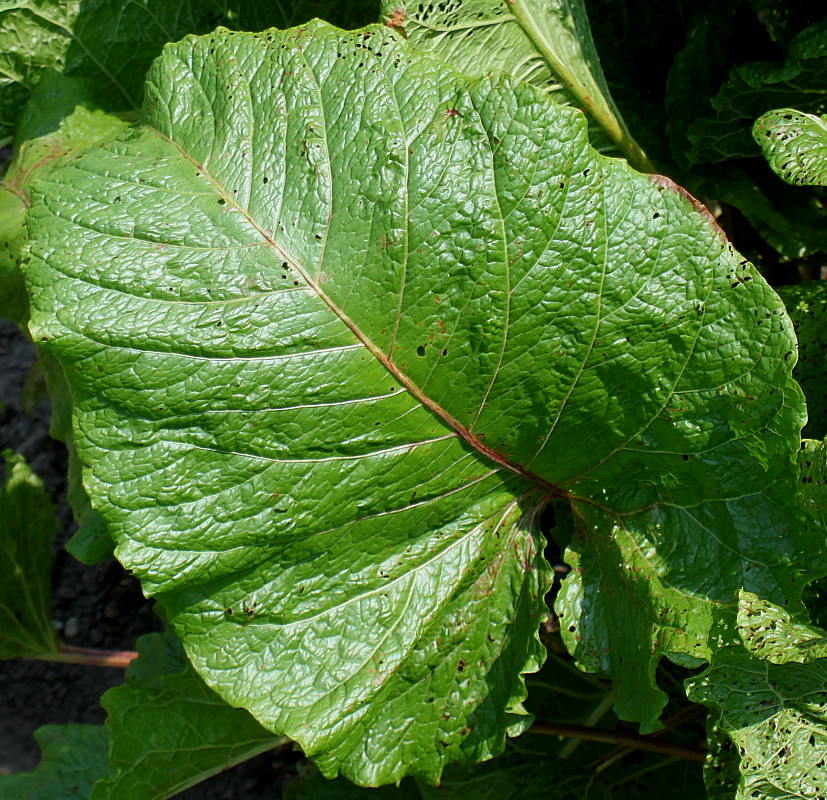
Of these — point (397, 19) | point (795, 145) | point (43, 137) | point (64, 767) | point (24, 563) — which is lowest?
point (64, 767)

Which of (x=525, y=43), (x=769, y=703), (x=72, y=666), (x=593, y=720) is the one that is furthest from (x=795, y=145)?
(x=72, y=666)

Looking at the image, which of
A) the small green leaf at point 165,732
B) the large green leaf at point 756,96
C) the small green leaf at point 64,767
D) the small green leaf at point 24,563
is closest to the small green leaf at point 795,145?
the large green leaf at point 756,96

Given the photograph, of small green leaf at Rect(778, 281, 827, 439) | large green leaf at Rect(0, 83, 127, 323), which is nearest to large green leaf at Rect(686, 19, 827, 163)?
small green leaf at Rect(778, 281, 827, 439)

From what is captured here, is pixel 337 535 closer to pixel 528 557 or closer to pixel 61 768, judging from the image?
pixel 528 557

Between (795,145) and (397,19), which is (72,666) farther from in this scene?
(795,145)

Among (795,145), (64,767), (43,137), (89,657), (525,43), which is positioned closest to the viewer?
(795,145)

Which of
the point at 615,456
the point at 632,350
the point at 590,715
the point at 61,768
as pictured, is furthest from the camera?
the point at 61,768

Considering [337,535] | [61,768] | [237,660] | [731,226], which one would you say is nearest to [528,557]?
[337,535]
